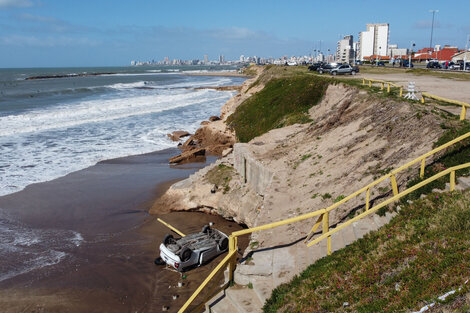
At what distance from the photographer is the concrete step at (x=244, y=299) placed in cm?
731

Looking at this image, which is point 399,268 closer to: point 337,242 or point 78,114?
point 337,242

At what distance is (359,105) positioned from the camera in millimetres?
17484

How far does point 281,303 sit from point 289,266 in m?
1.41

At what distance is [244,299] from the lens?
760cm

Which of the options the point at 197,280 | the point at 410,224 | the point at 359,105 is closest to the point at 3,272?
the point at 197,280

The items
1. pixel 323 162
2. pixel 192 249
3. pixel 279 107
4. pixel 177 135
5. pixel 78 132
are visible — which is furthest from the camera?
pixel 78 132

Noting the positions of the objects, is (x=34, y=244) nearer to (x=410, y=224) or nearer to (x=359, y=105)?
(x=410, y=224)

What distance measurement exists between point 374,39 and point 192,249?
155 m

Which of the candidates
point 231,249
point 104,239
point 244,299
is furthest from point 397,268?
point 104,239

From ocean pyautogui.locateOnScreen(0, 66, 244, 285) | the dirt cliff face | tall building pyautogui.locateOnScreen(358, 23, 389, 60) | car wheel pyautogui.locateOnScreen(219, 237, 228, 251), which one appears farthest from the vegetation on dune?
tall building pyautogui.locateOnScreen(358, 23, 389, 60)

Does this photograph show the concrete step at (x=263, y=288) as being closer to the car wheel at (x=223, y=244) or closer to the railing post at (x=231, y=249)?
the railing post at (x=231, y=249)

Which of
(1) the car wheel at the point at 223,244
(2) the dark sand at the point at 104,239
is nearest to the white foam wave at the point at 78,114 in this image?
(2) the dark sand at the point at 104,239

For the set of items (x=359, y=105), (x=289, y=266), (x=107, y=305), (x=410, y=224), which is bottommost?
(x=107, y=305)

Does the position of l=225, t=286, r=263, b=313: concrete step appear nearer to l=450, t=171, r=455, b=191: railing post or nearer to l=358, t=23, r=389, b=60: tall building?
l=450, t=171, r=455, b=191: railing post
